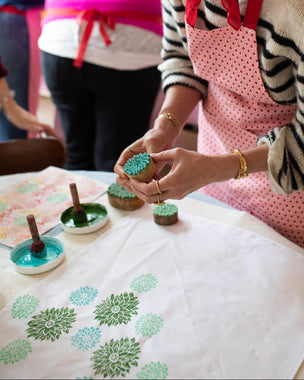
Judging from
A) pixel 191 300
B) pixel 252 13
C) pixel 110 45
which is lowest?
pixel 191 300

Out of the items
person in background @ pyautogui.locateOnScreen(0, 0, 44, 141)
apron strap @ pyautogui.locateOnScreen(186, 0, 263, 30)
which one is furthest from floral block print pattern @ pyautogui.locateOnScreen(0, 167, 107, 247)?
person in background @ pyautogui.locateOnScreen(0, 0, 44, 141)

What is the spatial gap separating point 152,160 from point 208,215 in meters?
0.23

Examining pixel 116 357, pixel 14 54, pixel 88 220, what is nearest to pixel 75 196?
pixel 88 220

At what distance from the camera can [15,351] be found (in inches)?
25.6

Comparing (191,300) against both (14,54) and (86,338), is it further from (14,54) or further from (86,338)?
(14,54)

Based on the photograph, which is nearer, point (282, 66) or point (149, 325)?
point (149, 325)

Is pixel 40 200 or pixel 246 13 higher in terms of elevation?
pixel 246 13

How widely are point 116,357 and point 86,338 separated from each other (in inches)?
2.7

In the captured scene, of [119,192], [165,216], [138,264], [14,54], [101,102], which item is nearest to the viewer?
[138,264]

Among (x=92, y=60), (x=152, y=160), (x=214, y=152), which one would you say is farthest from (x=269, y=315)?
(x=92, y=60)

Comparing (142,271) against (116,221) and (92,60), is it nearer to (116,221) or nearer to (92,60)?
(116,221)

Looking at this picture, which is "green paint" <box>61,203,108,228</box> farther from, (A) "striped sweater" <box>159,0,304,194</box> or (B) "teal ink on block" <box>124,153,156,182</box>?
(A) "striped sweater" <box>159,0,304,194</box>

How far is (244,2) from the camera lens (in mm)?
793

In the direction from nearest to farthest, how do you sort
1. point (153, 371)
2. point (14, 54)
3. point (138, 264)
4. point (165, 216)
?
point (153, 371), point (138, 264), point (165, 216), point (14, 54)
